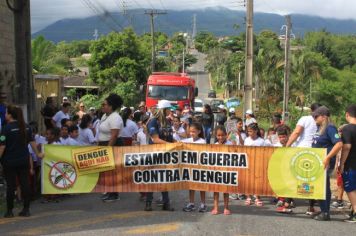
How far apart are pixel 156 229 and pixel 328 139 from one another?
312cm

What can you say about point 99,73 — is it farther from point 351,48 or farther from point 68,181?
point 351,48

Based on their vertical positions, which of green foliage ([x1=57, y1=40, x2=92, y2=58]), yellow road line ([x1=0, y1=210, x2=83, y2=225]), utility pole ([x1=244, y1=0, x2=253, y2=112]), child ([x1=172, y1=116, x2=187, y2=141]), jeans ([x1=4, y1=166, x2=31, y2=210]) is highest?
green foliage ([x1=57, y1=40, x2=92, y2=58])

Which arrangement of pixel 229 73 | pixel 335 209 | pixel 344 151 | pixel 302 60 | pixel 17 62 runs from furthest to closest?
pixel 229 73 < pixel 302 60 < pixel 17 62 < pixel 335 209 < pixel 344 151

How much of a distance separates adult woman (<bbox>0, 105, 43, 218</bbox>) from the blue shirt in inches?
184

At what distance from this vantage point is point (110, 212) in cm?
905

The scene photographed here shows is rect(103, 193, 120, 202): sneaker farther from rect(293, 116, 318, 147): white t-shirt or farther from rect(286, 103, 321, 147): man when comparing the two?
rect(293, 116, 318, 147): white t-shirt

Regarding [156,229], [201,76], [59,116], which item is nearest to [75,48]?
[201,76]

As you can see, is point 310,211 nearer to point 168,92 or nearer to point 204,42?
point 168,92

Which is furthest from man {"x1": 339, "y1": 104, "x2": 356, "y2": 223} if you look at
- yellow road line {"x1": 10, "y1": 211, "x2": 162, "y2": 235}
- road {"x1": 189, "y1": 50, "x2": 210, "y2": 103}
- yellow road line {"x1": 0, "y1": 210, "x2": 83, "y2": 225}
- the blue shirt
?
road {"x1": 189, "y1": 50, "x2": 210, "y2": 103}

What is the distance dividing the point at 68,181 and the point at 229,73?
8543cm

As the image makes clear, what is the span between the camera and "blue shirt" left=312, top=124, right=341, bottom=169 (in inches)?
339

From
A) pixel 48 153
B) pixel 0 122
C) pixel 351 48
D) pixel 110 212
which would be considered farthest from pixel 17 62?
pixel 351 48

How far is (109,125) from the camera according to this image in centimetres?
961

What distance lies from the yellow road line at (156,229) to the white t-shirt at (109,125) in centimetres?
225
